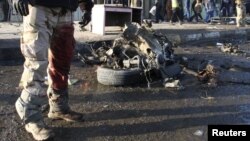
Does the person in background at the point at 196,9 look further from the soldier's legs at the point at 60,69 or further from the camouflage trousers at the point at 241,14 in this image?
the soldier's legs at the point at 60,69

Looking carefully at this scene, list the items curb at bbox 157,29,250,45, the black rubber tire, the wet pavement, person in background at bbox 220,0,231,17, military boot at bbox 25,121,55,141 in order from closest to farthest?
military boot at bbox 25,121,55,141 < the wet pavement < the black rubber tire < curb at bbox 157,29,250,45 < person in background at bbox 220,0,231,17

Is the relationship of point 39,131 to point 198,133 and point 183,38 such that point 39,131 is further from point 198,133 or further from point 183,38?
point 183,38

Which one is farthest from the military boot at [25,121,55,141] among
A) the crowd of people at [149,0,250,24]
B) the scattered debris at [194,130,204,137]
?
the crowd of people at [149,0,250,24]

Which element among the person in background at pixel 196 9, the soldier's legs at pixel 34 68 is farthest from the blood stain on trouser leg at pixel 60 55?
the person in background at pixel 196 9

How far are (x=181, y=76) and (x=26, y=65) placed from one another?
10.8 ft

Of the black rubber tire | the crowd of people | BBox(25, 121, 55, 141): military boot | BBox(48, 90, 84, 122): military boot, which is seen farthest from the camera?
the crowd of people

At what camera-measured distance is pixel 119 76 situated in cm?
572

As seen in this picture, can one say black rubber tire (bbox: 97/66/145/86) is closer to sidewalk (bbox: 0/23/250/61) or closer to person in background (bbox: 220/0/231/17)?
sidewalk (bbox: 0/23/250/61)

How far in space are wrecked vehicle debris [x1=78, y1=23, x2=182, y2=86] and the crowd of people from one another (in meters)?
A: 11.8

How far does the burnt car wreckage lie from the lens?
5805mm

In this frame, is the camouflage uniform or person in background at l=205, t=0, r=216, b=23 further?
person in background at l=205, t=0, r=216, b=23

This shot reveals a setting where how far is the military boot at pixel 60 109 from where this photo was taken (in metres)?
4.22

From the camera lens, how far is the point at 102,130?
4004mm

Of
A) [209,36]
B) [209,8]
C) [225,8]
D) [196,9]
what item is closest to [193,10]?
[196,9]
